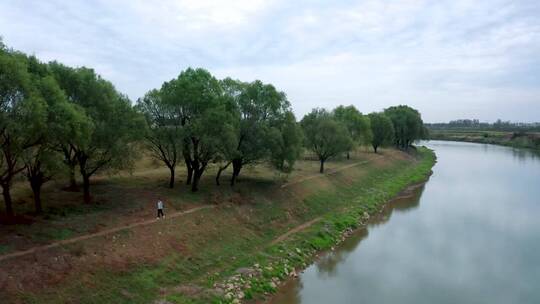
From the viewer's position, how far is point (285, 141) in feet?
132

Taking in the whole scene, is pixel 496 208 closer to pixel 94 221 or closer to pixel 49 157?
pixel 94 221

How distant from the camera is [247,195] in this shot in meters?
37.0

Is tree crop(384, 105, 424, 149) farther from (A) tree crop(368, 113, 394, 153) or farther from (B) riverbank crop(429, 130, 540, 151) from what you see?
(B) riverbank crop(429, 130, 540, 151)

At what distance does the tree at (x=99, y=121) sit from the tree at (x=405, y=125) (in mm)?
79420

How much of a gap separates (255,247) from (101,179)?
16042 millimetres

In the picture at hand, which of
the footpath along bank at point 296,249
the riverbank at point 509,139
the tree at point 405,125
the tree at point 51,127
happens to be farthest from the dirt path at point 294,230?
the riverbank at point 509,139

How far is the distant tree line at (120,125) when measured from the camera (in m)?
20.1

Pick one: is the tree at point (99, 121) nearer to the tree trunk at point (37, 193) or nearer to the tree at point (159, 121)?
the tree trunk at point (37, 193)

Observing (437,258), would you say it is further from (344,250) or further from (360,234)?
(360,234)

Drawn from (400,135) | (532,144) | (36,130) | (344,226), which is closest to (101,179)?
(36,130)

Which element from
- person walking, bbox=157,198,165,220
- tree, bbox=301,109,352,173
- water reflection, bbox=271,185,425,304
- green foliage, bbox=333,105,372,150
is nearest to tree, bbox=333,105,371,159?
green foliage, bbox=333,105,372,150

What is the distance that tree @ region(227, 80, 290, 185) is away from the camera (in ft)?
127

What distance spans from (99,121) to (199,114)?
9.32 m

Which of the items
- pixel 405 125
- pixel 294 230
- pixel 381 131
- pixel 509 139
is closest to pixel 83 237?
pixel 294 230
